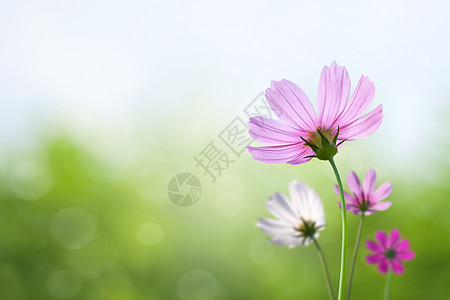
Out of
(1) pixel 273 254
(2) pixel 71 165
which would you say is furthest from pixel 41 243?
(1) pixel 273 254

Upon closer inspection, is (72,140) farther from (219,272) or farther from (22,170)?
(219,272)

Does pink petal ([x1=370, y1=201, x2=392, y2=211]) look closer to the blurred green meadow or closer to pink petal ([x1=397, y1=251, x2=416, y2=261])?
pink petal ([x1=397, y1=251, x2=416, y2=261])

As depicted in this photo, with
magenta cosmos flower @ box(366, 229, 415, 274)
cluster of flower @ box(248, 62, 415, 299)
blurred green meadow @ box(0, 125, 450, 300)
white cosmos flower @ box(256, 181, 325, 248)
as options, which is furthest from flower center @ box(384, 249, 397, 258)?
blurred green meadow @ box(0, 125, 450, 300)

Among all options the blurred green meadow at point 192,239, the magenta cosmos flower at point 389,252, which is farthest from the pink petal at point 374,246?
the blurred green meadow at point 192,239

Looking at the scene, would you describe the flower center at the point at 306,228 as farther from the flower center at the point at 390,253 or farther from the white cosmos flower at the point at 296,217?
the flower center at the point at 390,253

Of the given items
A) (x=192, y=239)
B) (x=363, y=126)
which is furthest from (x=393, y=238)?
(x=192, y=239)
